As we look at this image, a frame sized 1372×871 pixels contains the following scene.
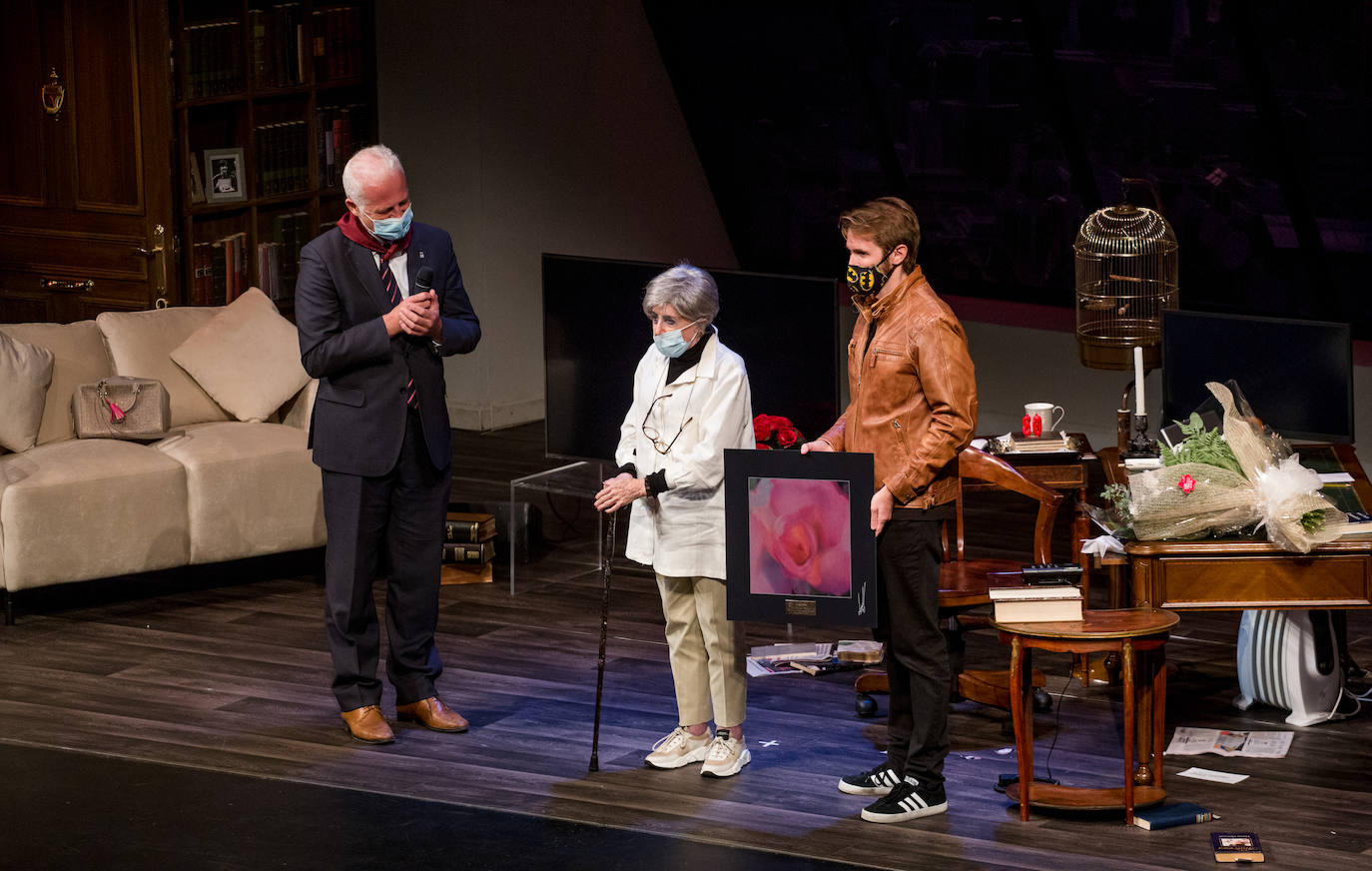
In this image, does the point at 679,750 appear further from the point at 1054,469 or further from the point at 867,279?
the point at 1054,469

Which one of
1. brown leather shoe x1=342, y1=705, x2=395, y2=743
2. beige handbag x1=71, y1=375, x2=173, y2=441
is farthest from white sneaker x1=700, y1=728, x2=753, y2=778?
beige handbag x1=71, y1=375, x2=173, y2=441

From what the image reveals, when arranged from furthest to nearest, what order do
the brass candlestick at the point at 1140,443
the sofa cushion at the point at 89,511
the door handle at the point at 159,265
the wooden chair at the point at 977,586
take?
the door handle at the point at 159,265, the sofa cushion at the point at 89,511, the brass candlestick at the point at 1140,443, the wooden chair at the point at 977,586

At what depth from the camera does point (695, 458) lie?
17.1 feet

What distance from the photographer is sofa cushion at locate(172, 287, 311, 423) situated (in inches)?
306

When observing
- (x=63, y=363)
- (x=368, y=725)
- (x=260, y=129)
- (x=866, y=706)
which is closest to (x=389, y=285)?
(x=368, y=725)

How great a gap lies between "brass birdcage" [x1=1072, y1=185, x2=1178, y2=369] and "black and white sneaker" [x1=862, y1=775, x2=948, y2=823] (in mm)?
2567

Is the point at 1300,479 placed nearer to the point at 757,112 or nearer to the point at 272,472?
the point at 272,472

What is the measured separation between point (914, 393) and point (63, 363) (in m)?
4.04

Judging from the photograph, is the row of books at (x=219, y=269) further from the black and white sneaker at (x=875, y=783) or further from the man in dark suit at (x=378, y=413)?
the black and white sneaker at (x=875, y=783)

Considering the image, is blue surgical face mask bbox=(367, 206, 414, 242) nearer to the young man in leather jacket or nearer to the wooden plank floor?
the young man in leather jacket

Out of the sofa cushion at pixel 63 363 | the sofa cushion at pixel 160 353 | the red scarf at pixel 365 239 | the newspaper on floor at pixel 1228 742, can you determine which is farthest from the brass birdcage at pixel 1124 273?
the sofa cushion at pixel 63 363

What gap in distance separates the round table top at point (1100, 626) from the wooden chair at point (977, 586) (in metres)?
0.54

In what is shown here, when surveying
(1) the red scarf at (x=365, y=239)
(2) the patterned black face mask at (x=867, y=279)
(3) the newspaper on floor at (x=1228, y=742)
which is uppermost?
(1) the red scarf at (x=365, y=239)

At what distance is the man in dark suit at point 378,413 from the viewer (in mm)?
5574
